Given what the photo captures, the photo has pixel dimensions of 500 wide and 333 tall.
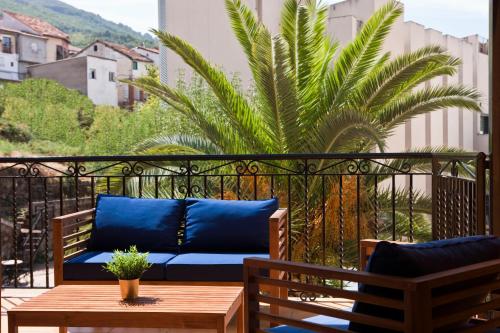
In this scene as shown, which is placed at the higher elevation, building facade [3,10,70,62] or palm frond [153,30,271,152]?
building facade [3,10,70,62]

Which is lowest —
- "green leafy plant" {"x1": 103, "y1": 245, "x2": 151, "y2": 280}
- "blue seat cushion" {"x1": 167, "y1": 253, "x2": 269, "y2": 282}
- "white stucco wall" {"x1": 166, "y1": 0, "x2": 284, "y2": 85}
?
"blue seat cushion" {"x1": 167, "y1": 253, "x2": 269, "y2": 282}

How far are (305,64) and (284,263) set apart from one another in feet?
22.5

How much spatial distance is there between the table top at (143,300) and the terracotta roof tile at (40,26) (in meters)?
39.5

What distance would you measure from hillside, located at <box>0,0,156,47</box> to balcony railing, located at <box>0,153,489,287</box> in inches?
1275

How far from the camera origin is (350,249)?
9484 millimetres

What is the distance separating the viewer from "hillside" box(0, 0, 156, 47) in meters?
43.2

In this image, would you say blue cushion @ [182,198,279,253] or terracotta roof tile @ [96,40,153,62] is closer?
blue cushion @ [182,198,279,253]

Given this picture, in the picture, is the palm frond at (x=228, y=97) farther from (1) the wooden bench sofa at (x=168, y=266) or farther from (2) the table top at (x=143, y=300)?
(2) the table top at (x=143, y=300)

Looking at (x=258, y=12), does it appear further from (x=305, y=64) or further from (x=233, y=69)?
(x=305, y=64)

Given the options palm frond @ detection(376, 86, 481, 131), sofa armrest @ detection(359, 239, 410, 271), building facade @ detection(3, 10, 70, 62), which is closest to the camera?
sofa armrest @ detection(359, 239, 410, 271)

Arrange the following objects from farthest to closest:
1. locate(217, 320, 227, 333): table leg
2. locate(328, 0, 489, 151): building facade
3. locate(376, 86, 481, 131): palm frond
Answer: locate(328, 0, 489, 151): building facade
locate(376, 86, 481, 131): palm frond
locate(217, 320, 227, 333): table leg

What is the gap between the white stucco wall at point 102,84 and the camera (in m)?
37.3

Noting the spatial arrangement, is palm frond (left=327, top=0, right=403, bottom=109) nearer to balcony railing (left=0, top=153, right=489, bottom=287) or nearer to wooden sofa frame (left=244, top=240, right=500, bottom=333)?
balcony railing (left=0, top=153, right=489, bottom=287)

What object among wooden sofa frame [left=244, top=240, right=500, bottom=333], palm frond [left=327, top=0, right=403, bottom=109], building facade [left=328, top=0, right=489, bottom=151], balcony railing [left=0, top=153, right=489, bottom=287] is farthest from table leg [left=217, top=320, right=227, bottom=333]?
building facade [left=328, top=0, right=489, bottom=151]
